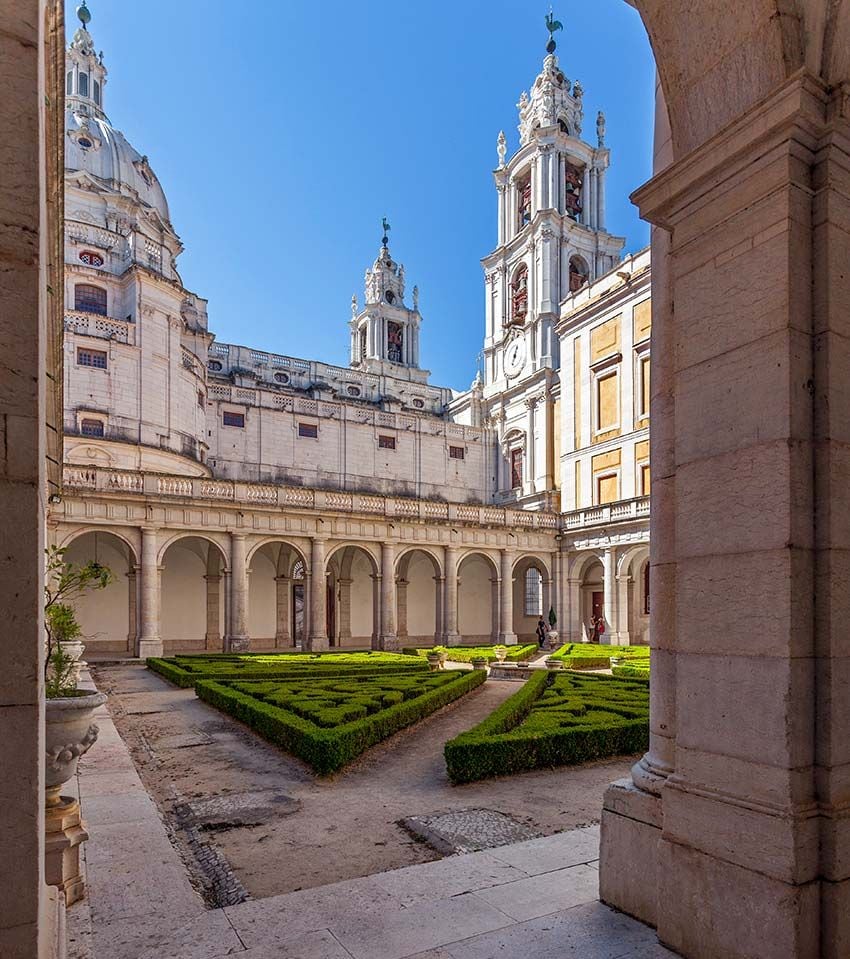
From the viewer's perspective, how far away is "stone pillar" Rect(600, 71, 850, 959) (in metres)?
3.19

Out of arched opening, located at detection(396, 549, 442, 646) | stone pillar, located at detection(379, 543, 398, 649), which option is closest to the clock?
arched opening, located at detection(396, 549, 442, 646)

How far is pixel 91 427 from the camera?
3219 centimetres

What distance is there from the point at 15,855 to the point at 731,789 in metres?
3.09

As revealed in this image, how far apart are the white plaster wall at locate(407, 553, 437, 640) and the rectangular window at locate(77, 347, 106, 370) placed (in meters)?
18.4

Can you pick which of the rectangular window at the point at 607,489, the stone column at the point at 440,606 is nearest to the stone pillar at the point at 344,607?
the stone column at the point at 440,606

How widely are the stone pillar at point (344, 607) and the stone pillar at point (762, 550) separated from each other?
31.7 metres

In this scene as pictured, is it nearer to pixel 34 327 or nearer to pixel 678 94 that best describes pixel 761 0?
pixel 678 94

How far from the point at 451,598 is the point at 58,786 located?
26.4 meters

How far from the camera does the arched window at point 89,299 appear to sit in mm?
34750

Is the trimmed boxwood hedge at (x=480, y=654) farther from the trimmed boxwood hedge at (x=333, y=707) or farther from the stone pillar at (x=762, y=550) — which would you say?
the stone pillar at (x=762, y=550)

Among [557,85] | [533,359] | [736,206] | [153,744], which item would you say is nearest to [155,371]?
[533,359]

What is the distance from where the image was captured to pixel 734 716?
11.1 feet

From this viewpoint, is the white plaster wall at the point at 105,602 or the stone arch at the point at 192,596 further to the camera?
the stone arch at the point at 192,596

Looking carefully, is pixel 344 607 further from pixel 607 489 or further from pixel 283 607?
pixel 607 489
